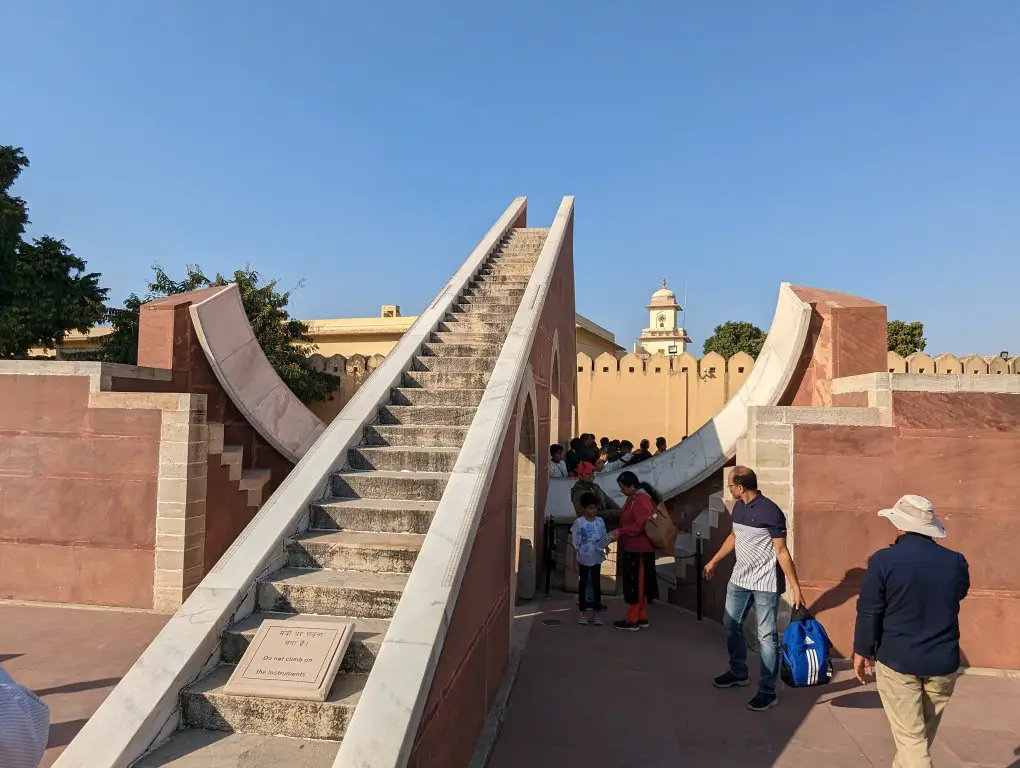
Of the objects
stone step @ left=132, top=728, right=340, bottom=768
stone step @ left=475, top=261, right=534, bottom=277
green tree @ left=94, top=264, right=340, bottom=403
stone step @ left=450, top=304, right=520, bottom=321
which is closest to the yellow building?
green tree @ left=94, top=264, right=340, bottom=403

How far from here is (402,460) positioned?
443cm

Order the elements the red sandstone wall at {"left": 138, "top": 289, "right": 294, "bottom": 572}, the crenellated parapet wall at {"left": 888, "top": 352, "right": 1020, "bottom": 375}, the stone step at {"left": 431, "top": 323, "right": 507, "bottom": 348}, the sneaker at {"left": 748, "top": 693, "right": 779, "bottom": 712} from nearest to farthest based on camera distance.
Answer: the sneaker at {"left": 748, "top": 693, "right": 779, "bottom": 712}, the stone step at {"left": 431, "top": 323, "right": 507, "bottom": 348}, the red sandstone wall at {"left": 138, "top": 289, "right": 294, "bottom": 572}, the crenellated parapet wall at {"left": 888, "top": 352, "right": 1020, "bottom": 375}

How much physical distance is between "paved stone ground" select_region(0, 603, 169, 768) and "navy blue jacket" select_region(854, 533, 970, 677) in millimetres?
4147

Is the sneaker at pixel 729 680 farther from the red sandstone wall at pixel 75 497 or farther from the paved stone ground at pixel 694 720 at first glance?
the red sandstone wall at pixel 75 497

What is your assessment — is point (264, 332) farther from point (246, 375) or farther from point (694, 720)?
point (694, 720)

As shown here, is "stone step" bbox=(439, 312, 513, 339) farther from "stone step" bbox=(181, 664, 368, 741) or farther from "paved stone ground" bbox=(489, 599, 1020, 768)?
"stone step" bbox=(181, 664, 368, 741)

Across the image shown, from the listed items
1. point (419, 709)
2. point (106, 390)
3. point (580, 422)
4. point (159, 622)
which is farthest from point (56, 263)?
point (419, 709)

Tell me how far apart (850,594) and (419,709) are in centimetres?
400

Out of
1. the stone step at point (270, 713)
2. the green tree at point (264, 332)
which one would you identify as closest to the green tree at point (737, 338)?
the green tree at point (264, 332)

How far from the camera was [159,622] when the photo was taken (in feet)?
18.3

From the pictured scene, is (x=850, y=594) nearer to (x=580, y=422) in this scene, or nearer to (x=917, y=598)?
(x=917, y=598)

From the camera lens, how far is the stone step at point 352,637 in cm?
293

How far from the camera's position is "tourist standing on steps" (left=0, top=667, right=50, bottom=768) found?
57.2 inches

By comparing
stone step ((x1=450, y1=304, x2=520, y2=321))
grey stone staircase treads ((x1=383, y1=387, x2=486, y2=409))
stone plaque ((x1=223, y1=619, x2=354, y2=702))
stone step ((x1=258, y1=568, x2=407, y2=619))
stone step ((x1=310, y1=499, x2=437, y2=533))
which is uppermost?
stone step ((x1=450, y1=304, x2=520, y2=321))
